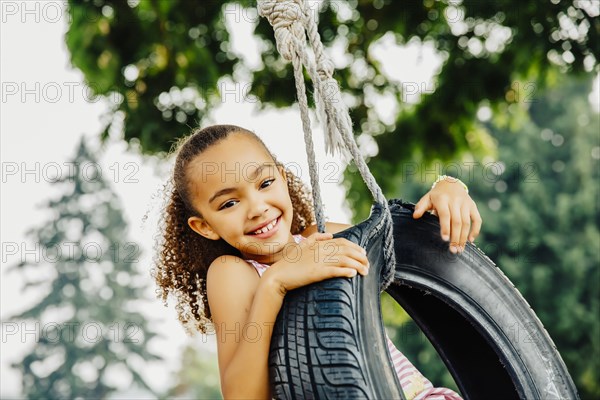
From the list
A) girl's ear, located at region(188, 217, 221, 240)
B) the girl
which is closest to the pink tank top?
the girl

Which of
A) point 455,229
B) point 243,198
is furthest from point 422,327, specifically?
point 243,198

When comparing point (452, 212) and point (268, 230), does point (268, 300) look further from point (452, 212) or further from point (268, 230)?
point (452, 212)

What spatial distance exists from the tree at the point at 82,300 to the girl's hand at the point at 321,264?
19.3 meters

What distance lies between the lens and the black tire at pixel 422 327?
1.47 metres

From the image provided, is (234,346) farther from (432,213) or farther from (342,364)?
(432,213)

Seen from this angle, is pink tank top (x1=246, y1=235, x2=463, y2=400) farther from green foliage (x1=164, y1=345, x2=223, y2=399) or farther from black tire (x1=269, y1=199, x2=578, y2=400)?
green foliage (x1=164, y1=345, x2=223, y2=399)

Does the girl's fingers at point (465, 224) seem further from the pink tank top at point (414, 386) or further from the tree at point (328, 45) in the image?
the tree at point (328, 45)

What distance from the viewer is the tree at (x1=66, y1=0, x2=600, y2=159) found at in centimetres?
490

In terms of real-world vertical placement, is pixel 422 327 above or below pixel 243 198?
below

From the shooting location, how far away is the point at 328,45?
5391 mm

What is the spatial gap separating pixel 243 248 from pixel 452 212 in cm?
53

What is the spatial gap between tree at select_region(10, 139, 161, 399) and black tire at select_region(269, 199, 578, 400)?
19.0 metres

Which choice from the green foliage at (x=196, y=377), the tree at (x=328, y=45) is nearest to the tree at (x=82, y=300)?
the green foliage at (x=196, y=377)

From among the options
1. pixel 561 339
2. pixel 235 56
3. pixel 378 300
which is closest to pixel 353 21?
pixel 235 56
